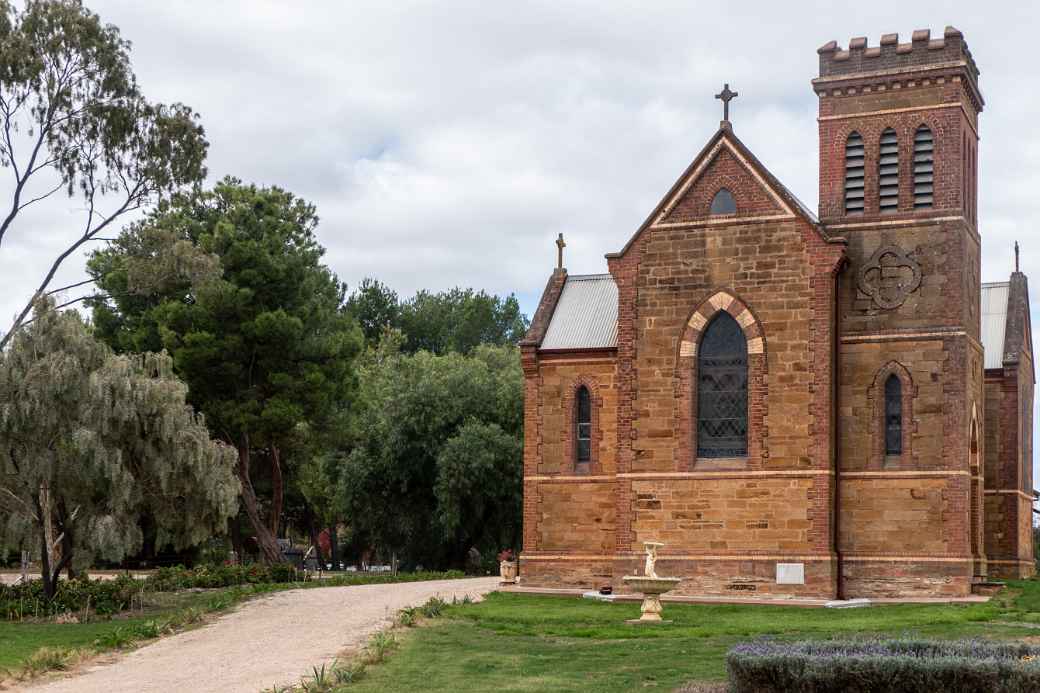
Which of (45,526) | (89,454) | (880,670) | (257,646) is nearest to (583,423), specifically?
(89,454)

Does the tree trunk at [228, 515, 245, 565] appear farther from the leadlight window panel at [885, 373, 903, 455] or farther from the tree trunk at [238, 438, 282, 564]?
the leadlight window panel at [885, 373, 903, 455]

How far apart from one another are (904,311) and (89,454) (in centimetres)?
2001

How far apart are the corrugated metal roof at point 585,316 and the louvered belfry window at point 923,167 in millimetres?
8985

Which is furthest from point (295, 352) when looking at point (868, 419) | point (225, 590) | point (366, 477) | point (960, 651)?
point (960, 651)

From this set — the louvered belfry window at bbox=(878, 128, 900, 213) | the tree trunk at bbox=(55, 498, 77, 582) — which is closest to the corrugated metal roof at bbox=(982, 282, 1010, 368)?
the louvered belfry window at bbox=(878, 128, 900, 213)

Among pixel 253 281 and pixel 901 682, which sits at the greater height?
pixel 253 281

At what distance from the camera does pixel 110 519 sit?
107ft

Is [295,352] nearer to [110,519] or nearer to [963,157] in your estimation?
[110,519]

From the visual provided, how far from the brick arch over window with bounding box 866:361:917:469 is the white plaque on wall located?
3.17 m

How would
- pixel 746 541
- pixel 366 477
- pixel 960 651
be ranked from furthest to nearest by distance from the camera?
pixel 366 477
pixel 746 541
pixel 960 651

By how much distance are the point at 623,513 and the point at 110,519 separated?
12.6 metres

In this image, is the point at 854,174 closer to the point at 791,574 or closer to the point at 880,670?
the point at 791,574

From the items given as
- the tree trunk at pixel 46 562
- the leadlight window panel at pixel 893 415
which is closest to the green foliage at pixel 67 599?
the tree trunk at pixel 46 562

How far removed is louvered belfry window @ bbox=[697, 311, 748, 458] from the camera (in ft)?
118
